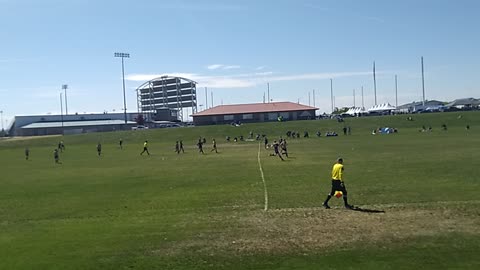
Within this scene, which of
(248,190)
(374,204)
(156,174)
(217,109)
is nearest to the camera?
(374,204)

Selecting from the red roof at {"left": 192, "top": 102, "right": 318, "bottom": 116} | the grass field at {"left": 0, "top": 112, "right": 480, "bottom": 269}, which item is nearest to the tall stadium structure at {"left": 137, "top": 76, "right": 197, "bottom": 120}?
the red roof at {"left": 192, "top": 102, "right": 318, "bottom": 116}

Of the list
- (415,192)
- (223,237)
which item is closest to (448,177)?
(415,192)

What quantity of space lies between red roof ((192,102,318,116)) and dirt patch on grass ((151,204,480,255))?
118 metres

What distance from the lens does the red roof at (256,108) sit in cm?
13821

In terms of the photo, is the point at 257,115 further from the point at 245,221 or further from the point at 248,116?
the point at 245,221

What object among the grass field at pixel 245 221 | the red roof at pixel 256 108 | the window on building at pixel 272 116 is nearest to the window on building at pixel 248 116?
the red roof at pixel 256 108

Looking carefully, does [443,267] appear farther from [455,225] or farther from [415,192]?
[415,192]

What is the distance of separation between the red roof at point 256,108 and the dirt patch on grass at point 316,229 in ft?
389

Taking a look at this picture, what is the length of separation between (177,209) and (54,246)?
6431 millimetres

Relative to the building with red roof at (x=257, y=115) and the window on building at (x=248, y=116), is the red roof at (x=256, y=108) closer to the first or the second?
the building with red roof at (x=257, y=115)

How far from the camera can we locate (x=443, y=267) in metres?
11.9

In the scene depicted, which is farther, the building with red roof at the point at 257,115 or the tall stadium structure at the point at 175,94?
the tall stadium structure at the point at 175,94

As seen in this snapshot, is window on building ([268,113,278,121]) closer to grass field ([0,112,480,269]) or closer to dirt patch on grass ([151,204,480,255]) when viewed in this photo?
grass field ([0,112,480,269])

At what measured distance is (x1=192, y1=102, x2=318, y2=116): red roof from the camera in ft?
453
